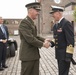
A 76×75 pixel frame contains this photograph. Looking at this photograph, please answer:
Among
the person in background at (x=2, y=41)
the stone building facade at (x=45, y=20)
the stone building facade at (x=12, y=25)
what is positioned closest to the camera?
the person in background at (x=2, y=41)

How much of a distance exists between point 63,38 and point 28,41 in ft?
2.45

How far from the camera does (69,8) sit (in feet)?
151

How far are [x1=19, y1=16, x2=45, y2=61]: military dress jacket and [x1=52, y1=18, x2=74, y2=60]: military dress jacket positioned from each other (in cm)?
42

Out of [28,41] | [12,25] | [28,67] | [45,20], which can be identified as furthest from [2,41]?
[12,25]

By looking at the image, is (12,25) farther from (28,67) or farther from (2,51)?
(28,67)

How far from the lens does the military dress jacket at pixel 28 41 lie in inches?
202

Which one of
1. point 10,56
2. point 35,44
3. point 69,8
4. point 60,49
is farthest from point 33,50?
point 69,8

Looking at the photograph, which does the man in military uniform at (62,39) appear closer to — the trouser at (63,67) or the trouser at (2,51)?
the trouser at (63,67)

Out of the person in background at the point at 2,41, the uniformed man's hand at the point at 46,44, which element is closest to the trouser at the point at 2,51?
the person in background at the point at 2,41

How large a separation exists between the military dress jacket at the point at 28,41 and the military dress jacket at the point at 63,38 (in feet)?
1.38

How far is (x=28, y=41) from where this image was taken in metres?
5.12

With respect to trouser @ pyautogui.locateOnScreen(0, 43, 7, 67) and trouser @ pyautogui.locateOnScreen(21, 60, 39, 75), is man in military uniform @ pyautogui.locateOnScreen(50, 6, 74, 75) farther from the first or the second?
trouser @ pyautogui.locateOnScreen(0, 43, 7, 67)

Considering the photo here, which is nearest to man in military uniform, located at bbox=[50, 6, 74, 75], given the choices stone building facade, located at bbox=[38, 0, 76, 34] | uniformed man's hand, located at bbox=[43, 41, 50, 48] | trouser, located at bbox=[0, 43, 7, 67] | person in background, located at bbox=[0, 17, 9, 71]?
uniformed man's hand, located at bbox=[43, 41, 50, 48]

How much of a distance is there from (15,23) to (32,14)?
52650 mm
